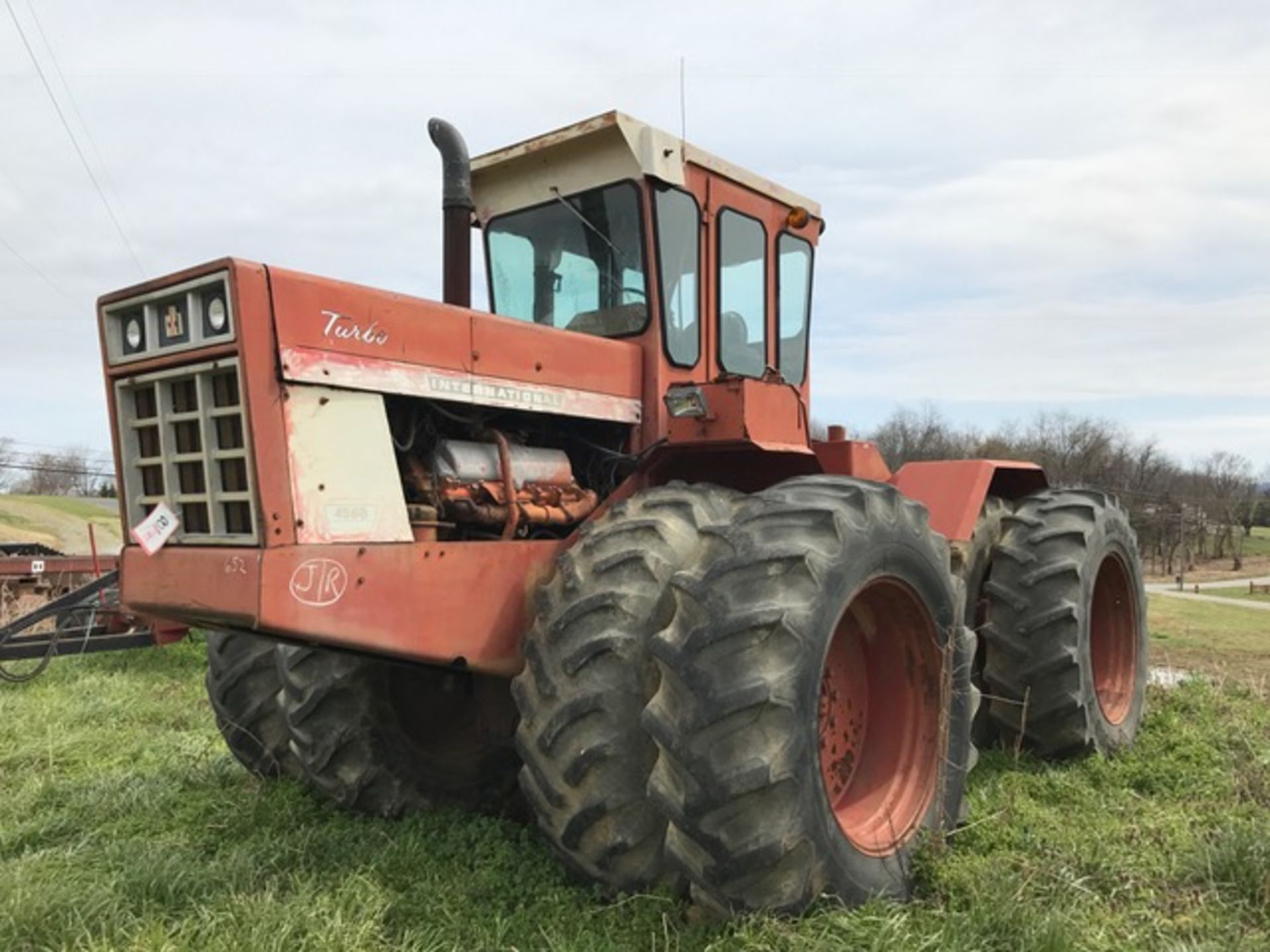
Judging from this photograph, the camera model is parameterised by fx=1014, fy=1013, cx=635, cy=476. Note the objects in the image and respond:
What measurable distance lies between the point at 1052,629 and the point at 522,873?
9.89ft

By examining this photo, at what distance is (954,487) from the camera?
554 cm

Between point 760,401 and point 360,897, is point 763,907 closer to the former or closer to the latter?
point 360,897

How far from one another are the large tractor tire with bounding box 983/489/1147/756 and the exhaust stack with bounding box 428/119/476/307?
3.19 meters

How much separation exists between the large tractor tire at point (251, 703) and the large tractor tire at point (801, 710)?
95.7 inches

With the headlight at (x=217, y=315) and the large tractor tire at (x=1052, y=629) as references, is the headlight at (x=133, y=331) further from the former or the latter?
the large tractor tire at (x=1052, y=629)

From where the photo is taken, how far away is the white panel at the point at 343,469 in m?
3.23

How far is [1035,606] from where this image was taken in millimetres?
5277

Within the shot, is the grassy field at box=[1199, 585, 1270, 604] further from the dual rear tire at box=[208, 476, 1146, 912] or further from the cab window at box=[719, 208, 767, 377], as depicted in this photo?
the dual rear tire at box=[208, 476, 1146, 912]

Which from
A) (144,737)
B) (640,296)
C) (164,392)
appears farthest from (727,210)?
(144,737)

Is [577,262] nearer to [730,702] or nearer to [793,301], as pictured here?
[793,301]

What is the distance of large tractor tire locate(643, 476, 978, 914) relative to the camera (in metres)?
3.06

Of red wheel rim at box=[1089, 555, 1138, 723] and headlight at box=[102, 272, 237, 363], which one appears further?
red wheel rim at box=[1089, 555, 1138, 723]

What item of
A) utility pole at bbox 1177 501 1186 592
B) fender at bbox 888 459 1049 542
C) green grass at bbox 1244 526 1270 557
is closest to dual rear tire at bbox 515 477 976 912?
fender at bbox 888 459 1049 542

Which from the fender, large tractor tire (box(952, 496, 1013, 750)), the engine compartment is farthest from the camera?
large tractor tire (box(952, 496, 1013, 750))
